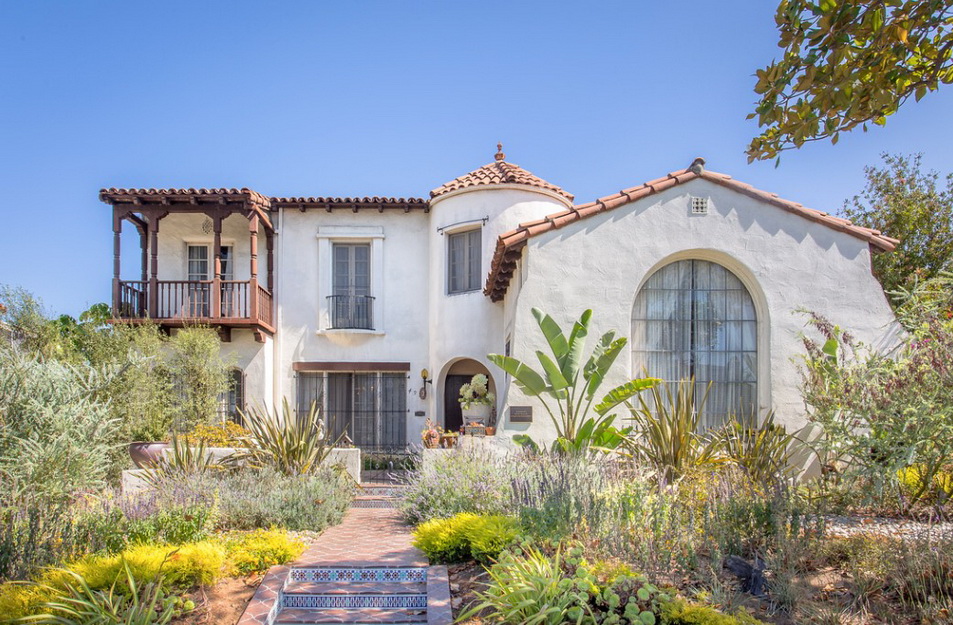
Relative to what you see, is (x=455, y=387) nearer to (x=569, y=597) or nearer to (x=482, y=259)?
(x=482, y=259)

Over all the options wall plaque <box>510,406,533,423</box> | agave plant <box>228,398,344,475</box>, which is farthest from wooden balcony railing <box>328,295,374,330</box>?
wall plaque <box>510,406,533,423</box>

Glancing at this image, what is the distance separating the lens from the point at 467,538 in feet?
22.8

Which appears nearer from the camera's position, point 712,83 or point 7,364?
point 712,83

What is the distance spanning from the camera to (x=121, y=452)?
12500 mm

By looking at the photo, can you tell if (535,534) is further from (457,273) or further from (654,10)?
(457,273)

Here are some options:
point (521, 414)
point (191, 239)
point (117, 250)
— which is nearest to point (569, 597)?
point (521, 414)

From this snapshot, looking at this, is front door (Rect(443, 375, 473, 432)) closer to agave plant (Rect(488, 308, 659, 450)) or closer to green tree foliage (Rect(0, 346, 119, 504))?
agave plant (Rect(488, 308, 659, 450))

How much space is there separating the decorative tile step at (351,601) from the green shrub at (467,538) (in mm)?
706

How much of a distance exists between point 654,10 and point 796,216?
A: 5344 millimetres

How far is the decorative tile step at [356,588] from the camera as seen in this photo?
643 cm

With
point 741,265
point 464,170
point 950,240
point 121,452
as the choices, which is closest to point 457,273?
point 464,170

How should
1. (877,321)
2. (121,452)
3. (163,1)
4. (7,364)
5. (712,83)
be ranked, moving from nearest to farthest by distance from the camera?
(712,83), (163,1), (7,364), (877,321), (121,452)

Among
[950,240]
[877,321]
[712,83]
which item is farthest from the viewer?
[950,240]

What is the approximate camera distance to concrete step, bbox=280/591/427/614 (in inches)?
246
